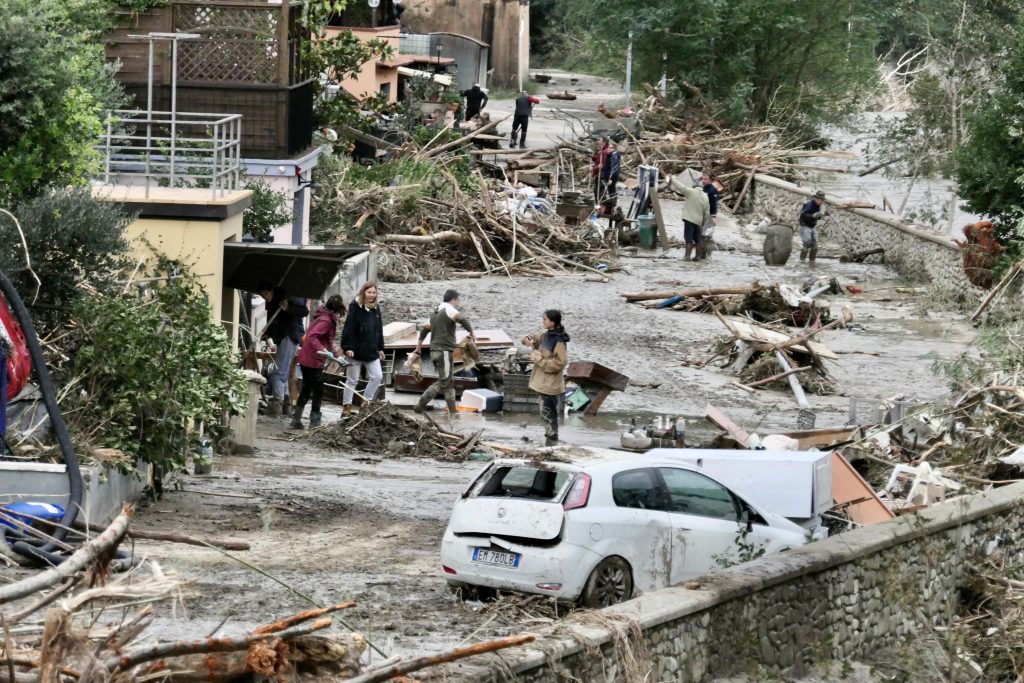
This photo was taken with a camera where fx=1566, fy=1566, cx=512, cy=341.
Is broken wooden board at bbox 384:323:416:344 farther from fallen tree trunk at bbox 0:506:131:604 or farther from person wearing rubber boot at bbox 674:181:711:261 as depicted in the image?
fallen tree trunk at bbox 0:506:131:604

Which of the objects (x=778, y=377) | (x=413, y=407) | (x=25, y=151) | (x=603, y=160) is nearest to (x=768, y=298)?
(x=778, y=377)

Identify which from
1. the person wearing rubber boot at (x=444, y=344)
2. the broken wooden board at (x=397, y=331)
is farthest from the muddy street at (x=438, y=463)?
the broken wooden board at (x=397, y=331)

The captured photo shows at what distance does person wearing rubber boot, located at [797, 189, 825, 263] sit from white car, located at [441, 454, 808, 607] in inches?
879

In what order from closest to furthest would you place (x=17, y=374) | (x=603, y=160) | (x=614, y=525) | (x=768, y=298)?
(x=614, y=525)
(x=17, y=374)
(x=768, y=298)
(x=603, y=160)

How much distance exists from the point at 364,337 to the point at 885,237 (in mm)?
19329

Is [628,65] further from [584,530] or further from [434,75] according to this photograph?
[584,530]

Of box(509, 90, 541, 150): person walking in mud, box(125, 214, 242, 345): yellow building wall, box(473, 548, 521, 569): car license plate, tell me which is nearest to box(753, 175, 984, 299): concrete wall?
box(509, 90, 541, 150): person walking in mud

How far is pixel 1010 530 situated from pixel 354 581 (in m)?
7.14

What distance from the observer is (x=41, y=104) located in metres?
14.8

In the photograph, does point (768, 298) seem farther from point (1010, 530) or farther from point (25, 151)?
point (25, 151)

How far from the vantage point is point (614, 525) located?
11.0m

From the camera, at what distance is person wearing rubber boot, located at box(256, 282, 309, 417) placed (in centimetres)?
1902

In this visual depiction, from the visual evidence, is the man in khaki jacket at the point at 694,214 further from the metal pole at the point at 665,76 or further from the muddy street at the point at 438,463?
the metal pole at the point at 665,76

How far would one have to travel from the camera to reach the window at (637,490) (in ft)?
36.6
